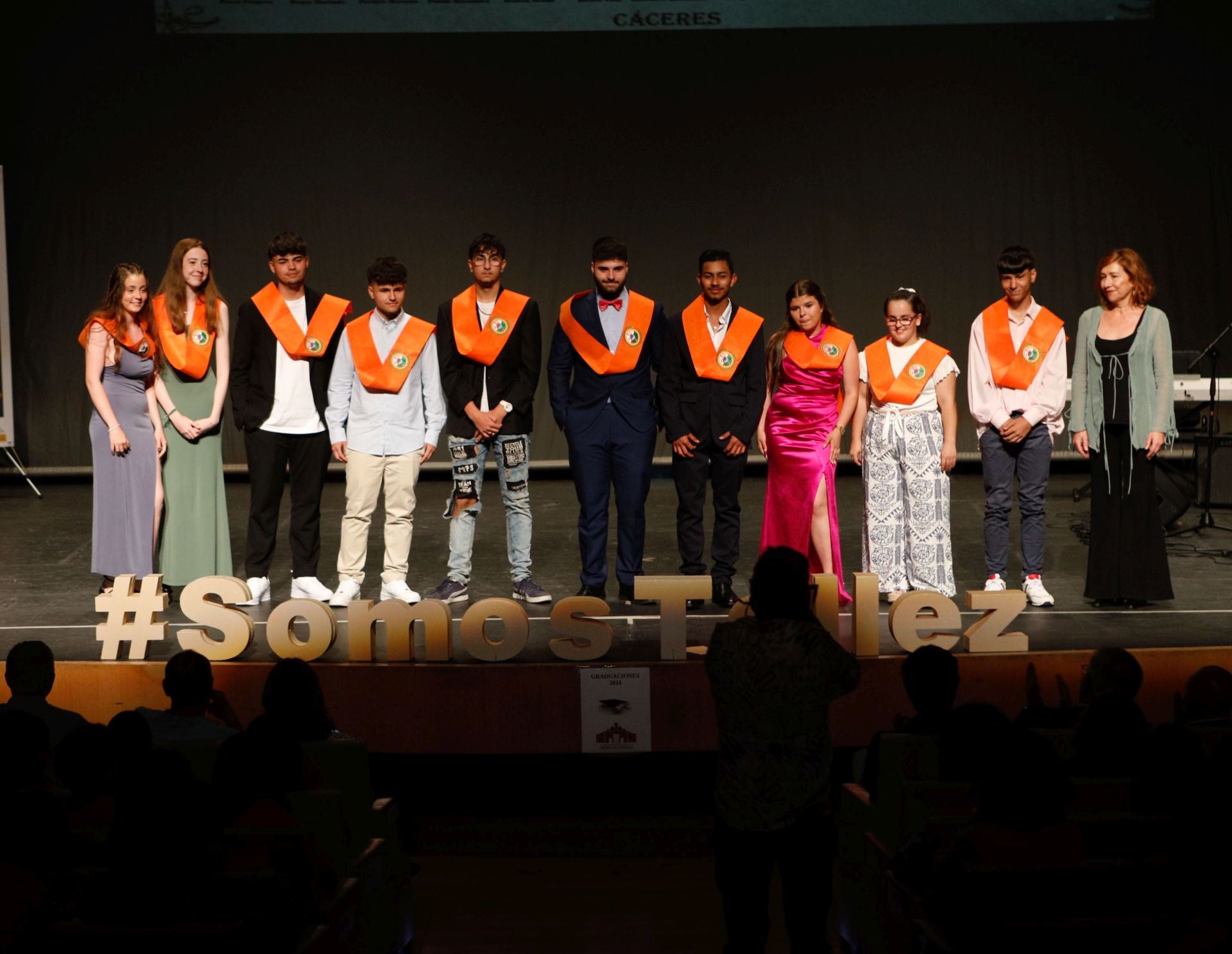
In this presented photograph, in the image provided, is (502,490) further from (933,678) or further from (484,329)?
(933,678)

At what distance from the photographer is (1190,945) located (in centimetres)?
227

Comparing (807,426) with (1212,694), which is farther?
(807,426)

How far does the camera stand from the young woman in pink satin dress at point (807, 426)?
4957 millimetres

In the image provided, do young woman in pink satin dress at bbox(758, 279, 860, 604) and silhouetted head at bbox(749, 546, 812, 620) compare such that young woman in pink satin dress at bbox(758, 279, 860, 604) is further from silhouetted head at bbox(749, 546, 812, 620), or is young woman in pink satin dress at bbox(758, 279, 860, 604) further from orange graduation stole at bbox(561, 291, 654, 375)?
silhouetted head at bbox(749, 546, 812, 620)

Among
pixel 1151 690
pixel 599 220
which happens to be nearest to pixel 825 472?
pixel 1151 690

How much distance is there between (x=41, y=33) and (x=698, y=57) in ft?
13.5

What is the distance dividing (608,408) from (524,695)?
1232mm

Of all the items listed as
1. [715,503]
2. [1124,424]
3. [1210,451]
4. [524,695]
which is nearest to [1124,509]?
[1124,424]

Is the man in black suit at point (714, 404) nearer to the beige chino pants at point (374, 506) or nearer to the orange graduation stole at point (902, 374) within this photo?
the orange graduation stole at point (902, 374)

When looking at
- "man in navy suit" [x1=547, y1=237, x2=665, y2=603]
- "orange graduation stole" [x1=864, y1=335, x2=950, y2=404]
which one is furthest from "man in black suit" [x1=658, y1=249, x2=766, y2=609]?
"orange graduation stole" [x1=864, y1=335, x2=950, y2=404]

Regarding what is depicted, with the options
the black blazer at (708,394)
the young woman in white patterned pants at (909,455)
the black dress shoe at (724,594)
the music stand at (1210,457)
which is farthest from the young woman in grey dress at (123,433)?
the music stand at (1210,457)

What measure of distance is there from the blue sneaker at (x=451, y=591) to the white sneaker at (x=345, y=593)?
257 mm

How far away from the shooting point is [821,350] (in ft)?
16.2

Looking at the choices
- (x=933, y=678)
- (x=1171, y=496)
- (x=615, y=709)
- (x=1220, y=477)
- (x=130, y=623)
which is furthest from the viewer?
(x=1220, y=477)
